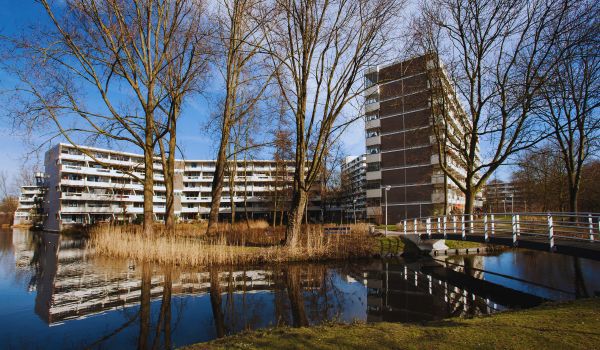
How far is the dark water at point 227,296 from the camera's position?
278 inches

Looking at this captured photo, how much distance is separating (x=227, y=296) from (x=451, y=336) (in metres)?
6.22

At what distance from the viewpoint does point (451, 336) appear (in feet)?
16.8

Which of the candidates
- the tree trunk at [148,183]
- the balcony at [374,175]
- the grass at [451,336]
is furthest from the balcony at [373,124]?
the grass at [451,336]

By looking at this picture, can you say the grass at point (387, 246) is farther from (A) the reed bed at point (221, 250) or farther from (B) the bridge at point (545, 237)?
(B) the bridge at point (545, 237)

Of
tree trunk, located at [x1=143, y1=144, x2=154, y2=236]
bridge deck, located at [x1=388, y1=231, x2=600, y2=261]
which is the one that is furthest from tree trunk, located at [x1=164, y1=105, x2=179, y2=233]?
bridge deck, located at [x1=388, y1=231, x2=600, y2=261]

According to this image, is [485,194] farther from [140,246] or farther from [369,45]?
[140,246]

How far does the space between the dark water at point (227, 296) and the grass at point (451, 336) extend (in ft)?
5.34

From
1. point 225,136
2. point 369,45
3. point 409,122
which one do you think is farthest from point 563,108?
point 409,122

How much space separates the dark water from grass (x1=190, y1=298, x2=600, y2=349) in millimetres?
1628

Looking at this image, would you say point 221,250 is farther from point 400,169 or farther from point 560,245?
point 400,169

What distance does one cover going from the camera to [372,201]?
52.5 metres

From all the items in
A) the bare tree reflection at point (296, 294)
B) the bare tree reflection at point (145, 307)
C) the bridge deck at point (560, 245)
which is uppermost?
the bridge deck at point (560, 245)

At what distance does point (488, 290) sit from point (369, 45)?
10.3m

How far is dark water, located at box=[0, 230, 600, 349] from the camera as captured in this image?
7.07 metres
